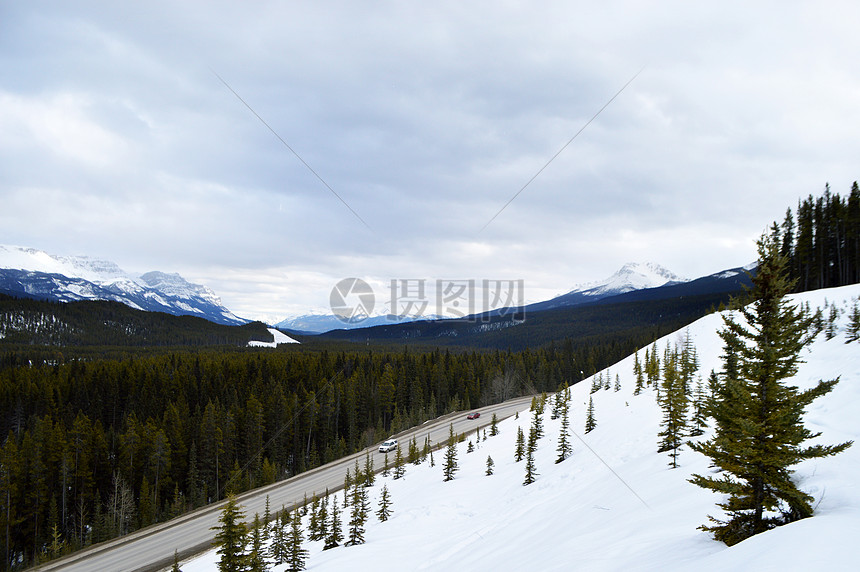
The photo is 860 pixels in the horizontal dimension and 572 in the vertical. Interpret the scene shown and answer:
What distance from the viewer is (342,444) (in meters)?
60.3

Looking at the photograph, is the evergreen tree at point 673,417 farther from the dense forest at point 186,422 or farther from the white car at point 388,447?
the dense forest at point 186,422

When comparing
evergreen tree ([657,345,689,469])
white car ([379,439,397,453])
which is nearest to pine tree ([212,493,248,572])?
evergreen tree ([657,345,689,469])

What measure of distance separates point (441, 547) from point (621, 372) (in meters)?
41.7

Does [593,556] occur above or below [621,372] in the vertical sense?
above

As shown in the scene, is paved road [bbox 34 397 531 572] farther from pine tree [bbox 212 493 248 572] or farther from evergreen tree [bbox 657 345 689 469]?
evergreen tree [bbox 657 345 689 469]

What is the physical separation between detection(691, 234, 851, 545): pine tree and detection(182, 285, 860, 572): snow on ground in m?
0.68

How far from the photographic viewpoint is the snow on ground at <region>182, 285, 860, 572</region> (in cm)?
709

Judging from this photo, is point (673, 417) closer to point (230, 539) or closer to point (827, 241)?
point (230, 539)

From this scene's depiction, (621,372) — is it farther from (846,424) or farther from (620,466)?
(846,424)

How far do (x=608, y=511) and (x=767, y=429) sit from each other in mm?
7580

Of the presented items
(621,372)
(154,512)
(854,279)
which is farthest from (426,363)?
(854,279)

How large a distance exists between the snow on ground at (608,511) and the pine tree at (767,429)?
676 millimetres

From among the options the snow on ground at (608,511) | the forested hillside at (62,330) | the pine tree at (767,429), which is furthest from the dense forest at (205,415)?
the forested hillside at (62,330)

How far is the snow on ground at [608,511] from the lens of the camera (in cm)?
709
